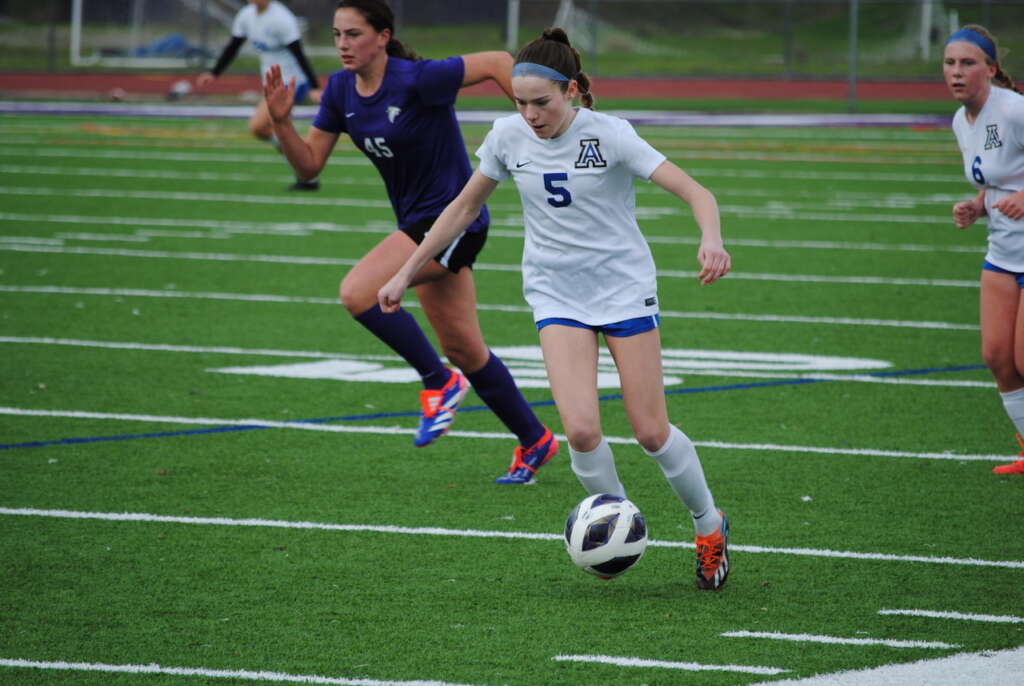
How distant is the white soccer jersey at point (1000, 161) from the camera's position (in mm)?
7031

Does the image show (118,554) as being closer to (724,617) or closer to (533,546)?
(533,546)

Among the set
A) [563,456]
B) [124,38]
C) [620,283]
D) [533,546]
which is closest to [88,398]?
[563,456]

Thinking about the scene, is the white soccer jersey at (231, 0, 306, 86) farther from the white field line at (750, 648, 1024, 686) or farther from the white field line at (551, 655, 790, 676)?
the white field line at (750, 648, 1024, 686)

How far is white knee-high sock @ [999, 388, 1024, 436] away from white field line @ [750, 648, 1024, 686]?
2.62 meters

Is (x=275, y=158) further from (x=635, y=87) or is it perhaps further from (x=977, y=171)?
(x=977, y=171)

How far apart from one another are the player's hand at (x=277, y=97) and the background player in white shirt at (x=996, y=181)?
2.94 m

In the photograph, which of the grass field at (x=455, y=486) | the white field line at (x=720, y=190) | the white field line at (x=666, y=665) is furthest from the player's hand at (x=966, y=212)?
the white field line at (x=720, y=190)

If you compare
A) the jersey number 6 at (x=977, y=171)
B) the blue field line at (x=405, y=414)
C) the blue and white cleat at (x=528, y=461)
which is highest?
the jersey number 6 at (x=977, y=171)

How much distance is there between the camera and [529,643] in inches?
201

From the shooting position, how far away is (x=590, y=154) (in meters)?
5.59

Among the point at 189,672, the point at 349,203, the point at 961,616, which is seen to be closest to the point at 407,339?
the point at 189,672

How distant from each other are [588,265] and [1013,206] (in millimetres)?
2290

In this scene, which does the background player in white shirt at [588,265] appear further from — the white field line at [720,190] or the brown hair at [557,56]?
the white field line at [720,190]

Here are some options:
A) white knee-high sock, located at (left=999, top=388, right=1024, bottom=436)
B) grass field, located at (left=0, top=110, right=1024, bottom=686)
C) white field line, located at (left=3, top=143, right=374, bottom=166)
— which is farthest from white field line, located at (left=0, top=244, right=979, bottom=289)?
white field line, located at (left=3, top=143, right=374, bottom=166)
